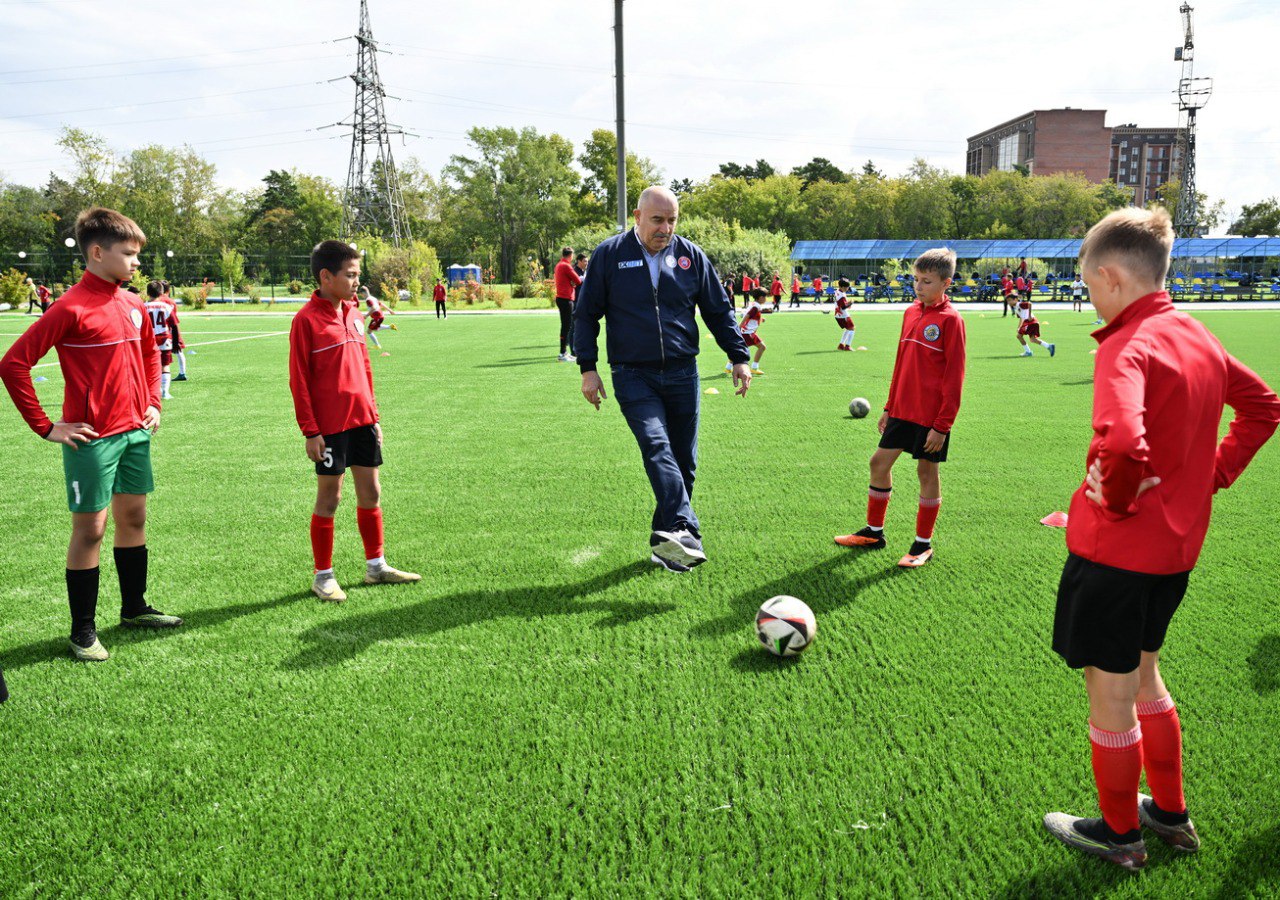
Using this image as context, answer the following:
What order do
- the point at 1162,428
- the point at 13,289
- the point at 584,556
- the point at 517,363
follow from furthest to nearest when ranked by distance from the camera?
the point at 13,289 < the point at 517,363 < the point at 584,556 < the point at 1162,428

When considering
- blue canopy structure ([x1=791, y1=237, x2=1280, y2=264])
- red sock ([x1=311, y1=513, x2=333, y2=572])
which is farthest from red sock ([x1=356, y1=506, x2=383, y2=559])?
blue canopy structure ([x1=791, y1=237, x2=1280, y2=264])

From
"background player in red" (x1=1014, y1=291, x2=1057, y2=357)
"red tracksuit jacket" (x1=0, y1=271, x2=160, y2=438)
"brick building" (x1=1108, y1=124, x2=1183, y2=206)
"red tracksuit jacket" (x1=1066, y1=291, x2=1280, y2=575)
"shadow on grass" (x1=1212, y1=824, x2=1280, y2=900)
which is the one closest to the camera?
"red tracksuit jacket" (x1=1066, y1=291, x2=1280, y2=575)

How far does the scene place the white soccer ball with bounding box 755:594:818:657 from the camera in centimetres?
389

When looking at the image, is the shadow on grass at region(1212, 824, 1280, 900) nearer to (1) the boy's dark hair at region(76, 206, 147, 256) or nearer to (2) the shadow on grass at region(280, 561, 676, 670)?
(2) the shadow on grass at region(280, 561, 676, 670)

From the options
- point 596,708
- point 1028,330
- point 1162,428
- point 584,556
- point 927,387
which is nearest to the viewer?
point 1162,428

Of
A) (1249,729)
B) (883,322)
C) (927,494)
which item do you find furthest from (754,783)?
(883,322)

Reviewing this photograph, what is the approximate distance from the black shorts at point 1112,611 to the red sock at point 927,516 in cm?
276

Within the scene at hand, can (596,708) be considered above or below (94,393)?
below

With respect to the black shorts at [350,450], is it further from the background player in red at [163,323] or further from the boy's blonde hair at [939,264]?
the background player in red at [163,323]

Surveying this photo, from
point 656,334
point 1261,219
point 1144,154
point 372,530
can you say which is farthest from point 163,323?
point 1144,154

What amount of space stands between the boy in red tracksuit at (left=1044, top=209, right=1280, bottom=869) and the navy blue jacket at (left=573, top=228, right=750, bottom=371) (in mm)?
2772

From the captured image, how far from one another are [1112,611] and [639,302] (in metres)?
3.15

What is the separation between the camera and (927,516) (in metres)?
5.19

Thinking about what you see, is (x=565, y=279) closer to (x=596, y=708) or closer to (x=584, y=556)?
(x=584, y=556)
